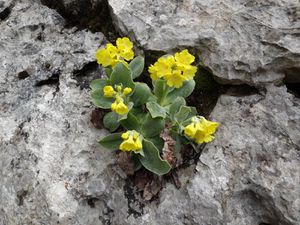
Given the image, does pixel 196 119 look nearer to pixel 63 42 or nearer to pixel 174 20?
pixel 174 20

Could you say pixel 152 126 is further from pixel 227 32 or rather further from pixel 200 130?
pixel 227 32

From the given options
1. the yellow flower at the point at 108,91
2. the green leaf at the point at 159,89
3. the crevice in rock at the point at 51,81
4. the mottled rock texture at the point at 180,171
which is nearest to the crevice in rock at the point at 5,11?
the mottled rock texture at the point at 180,171

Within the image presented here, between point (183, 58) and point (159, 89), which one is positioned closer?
point (183, 58)

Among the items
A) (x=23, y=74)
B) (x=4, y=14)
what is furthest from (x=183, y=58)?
(x=4, y=14)

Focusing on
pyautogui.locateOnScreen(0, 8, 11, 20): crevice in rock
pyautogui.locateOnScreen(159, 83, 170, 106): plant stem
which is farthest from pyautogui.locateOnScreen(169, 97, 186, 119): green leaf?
pyautogui.locateOnScreen(0, 8, 11, 20): crevice in rock

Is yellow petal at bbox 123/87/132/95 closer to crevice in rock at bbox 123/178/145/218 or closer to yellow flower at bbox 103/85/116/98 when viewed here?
yellow flower at bbox 103/85/116/98
